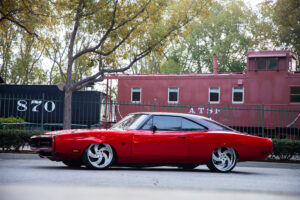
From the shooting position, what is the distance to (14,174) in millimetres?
6895

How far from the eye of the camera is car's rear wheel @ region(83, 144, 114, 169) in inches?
312

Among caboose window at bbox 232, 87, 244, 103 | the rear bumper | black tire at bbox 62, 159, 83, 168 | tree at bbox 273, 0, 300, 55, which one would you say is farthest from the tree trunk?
tree at bbox 273, 0, 300, 55

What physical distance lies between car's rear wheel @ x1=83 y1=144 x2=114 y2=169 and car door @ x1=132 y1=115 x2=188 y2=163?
0.47m

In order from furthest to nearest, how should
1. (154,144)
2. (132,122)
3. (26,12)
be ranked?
(26,12)
(132,122)
(154,144)

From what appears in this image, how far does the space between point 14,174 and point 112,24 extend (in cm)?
796

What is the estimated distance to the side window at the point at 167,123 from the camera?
27.9 feet

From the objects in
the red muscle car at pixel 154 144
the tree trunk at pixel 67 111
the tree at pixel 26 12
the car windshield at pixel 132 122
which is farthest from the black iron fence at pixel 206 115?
the red muscle car at pixel 154 144

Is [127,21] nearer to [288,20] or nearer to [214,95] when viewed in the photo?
[214,95]

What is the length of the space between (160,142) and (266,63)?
14389 mm

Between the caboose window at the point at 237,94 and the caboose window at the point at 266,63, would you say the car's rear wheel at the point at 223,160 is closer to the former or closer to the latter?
the caboose window at the point at 237,94

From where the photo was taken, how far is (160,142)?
8242 millimetres

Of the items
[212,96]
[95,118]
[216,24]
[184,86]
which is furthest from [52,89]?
[216,24]

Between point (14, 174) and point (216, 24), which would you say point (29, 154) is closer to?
point (14, 174)

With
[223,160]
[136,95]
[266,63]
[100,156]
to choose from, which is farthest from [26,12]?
[266,63]
